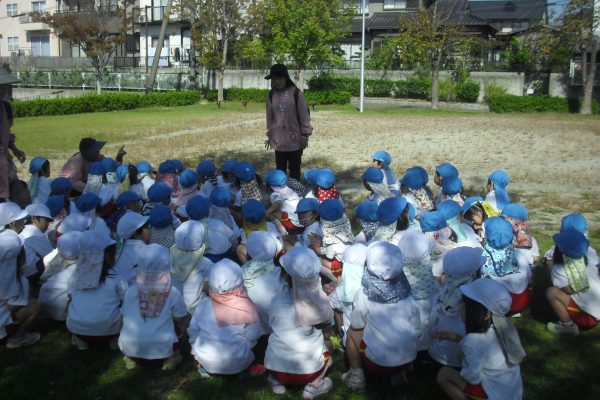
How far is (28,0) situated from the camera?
4841 centimetres

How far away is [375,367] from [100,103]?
25.7 meters

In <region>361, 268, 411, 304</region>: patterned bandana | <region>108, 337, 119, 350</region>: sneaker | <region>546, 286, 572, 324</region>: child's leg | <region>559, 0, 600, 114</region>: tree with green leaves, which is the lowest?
<region>108, 337, 119, 350</region>: sneaker

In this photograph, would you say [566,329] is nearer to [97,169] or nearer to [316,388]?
[316,388]

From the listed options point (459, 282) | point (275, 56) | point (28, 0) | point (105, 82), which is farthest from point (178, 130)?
point (28, 0)

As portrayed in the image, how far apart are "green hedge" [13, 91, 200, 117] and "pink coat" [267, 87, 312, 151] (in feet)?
62.2

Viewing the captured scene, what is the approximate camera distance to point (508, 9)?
45594mm

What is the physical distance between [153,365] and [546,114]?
23.7 metres

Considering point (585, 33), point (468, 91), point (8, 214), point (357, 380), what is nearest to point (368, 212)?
point (357, 380)

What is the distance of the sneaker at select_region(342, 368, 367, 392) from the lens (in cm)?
358

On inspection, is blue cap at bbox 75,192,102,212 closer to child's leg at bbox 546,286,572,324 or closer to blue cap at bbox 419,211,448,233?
blue cap at bbox 419,211,448,233

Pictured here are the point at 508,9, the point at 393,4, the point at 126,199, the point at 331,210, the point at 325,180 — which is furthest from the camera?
the point at 508,9

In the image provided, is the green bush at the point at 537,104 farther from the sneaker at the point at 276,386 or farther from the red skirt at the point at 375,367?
the sneaker at the point at 276,386

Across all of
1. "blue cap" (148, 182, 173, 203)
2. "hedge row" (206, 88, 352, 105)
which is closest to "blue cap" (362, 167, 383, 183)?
"blue cap" (148, 182, 173, 203)

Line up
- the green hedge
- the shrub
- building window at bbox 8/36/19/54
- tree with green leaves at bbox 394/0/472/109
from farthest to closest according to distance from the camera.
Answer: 1. building window at bbox 8/36/19/54
2. tree with green leaves at bbox 394/0/472/109
3. the shrub
4. the green hedge
